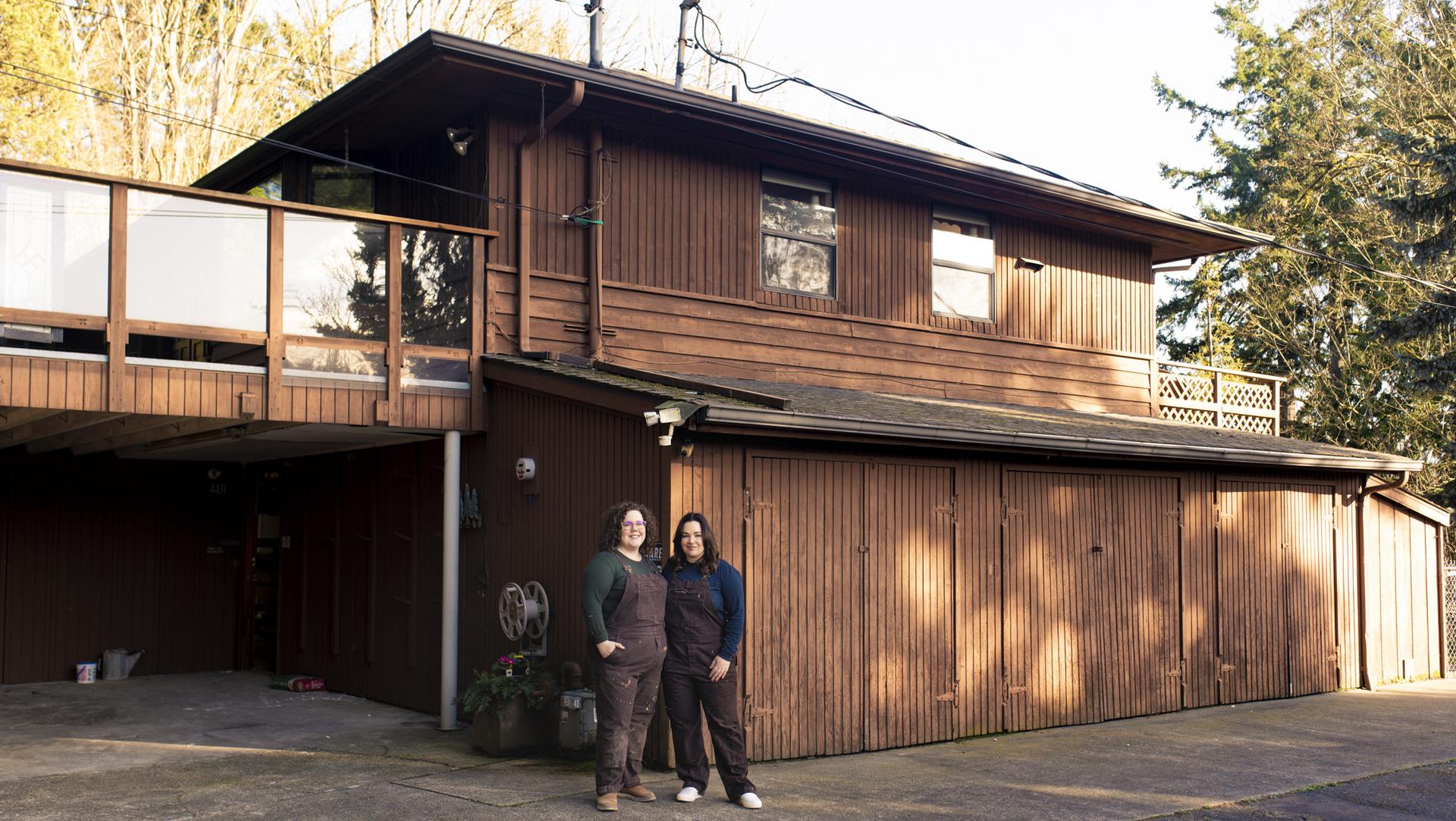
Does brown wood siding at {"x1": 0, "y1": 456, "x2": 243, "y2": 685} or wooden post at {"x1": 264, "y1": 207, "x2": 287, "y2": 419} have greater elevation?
wooden post at {"x1": 264, "y1": 207, "x2": 287, "y2": 419}

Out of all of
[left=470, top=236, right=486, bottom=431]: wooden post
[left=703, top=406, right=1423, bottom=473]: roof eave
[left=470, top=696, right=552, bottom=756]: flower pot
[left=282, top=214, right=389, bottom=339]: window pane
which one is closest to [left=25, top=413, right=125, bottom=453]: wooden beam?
[left=282, top=214, right=389, bottom=339]: window pane

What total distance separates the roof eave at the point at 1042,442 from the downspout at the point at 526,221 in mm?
2703

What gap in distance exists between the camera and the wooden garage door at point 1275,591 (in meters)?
12.0

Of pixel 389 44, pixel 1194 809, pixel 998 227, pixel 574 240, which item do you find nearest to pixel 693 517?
pixel 1194 809

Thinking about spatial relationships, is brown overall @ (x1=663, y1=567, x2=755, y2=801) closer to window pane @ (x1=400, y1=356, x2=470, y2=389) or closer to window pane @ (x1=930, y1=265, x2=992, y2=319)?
window pane @ (x1=400, y1=356, x2=470, y2=389)

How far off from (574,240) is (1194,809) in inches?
252

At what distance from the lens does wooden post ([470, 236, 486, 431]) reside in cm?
976

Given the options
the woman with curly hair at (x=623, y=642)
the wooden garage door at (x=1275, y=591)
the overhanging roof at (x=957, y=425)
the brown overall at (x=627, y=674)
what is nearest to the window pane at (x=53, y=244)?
the overhanging roof at (x=957, y=425)

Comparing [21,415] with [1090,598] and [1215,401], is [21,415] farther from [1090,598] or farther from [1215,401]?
[1215,401]

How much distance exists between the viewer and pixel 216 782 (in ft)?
25.0

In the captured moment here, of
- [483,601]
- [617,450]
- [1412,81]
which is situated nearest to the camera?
[617,450]

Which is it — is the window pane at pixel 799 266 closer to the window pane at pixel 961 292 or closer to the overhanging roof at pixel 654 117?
the overhanging roof at pixel 654 117

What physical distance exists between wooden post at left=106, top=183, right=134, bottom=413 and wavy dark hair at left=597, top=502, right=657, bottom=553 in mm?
3408

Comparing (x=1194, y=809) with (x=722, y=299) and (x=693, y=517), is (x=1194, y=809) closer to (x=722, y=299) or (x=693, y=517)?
(x=693, y=517)
